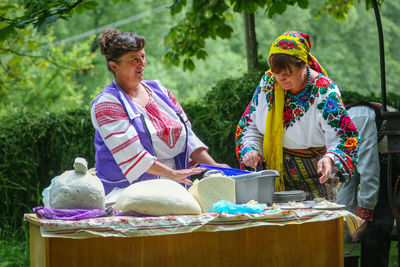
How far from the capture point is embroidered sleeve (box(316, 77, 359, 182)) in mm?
2574

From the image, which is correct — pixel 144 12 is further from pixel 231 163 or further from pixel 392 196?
pixel 392 196

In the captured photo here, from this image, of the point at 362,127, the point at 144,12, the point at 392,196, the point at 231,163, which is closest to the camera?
the point at 392,196

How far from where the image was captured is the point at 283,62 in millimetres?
2598

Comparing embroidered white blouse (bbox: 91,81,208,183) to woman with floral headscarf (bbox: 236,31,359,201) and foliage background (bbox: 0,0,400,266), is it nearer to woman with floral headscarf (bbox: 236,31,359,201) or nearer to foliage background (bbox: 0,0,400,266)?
woman with floral headscarf (bbox: 236,31,359,201)

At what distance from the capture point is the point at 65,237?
186 centimetres

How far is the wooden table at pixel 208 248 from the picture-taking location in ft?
6.37

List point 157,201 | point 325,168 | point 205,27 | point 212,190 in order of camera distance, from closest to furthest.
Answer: point 157,201
point 212,190
point 325,168
point 205,27

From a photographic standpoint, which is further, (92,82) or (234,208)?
(92,82)

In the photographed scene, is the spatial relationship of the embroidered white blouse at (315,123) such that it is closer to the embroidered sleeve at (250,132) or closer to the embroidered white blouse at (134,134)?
the embroidered sleeve at (250,132)

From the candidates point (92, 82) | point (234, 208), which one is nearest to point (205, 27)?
point (234, 208)

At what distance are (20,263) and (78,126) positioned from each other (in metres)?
1.24

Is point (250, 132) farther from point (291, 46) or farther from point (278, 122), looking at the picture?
point (291, 46)

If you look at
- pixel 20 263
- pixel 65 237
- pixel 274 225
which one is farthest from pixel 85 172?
pixel 20 263

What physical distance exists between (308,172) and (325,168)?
0.28 m
